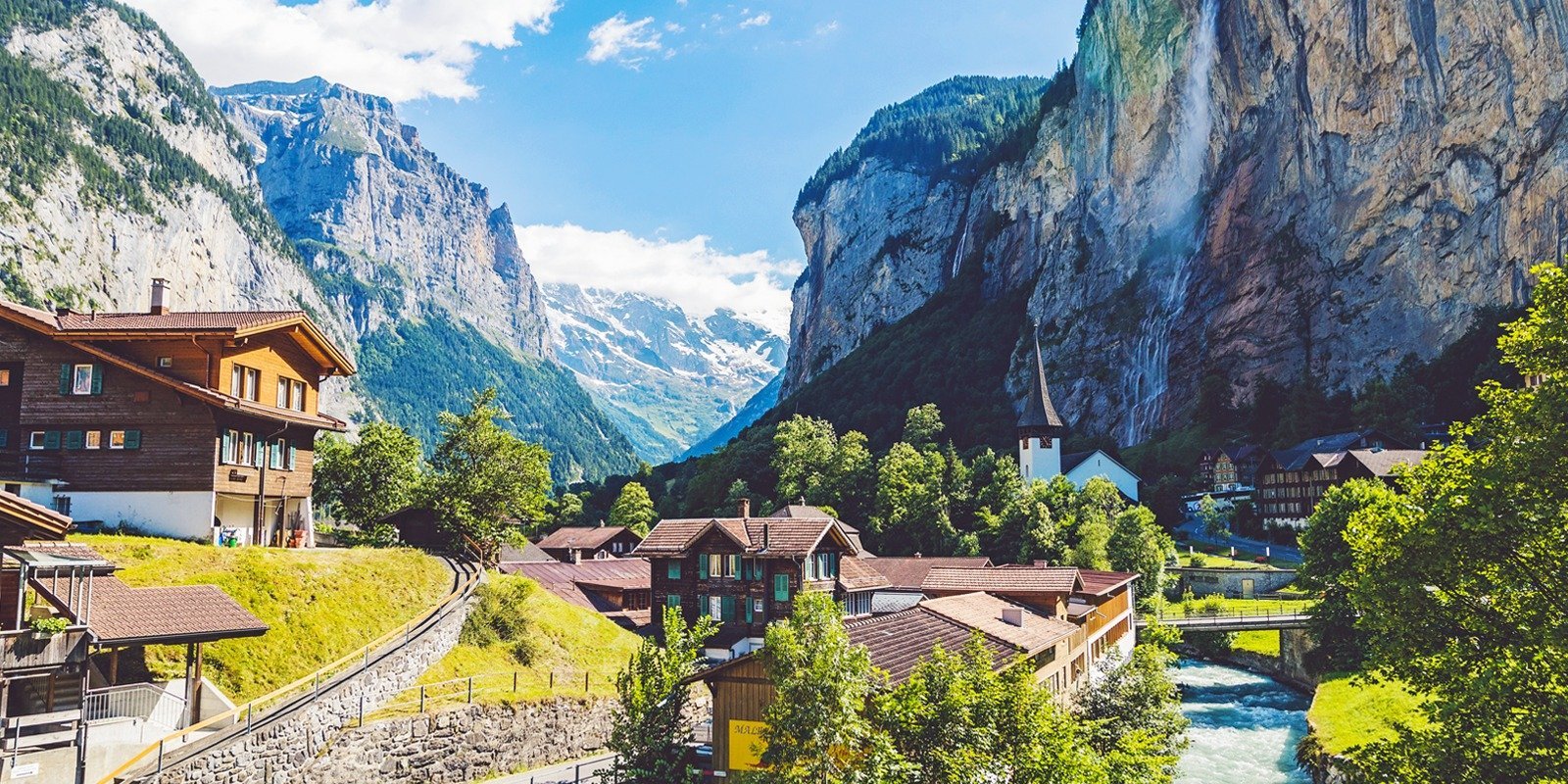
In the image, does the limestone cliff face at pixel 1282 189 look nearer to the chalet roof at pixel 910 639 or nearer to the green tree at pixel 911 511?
the green tree at pixel 911 511

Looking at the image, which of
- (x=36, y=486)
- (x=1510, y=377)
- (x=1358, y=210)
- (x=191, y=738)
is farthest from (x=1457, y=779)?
(x=1358, y=210)

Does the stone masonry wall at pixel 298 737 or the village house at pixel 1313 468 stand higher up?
the village house at pixel 1313 468

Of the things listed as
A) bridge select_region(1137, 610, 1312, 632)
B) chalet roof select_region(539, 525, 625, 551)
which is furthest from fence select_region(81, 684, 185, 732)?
chalet roof select_region(539, 525, 625, 551)

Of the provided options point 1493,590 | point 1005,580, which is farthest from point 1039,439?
point 1493,590

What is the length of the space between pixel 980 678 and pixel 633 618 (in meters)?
41.1

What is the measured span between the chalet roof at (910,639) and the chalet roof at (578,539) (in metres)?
60.4

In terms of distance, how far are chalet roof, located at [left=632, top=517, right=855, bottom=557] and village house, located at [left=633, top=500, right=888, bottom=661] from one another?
0.15 ft

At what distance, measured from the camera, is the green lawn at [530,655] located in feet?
117

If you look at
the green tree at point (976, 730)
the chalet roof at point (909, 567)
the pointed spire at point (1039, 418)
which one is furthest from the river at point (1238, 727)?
the pointed spire at point (1039, 418)

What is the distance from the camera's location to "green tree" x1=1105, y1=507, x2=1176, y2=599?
79000mm

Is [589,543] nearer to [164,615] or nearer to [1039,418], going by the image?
[1039,418]

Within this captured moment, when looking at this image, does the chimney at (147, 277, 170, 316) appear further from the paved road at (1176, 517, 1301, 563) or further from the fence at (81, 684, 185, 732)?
the paved road at (1176, 517, 1301, 563)

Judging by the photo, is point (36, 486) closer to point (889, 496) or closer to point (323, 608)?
point (323, 608)

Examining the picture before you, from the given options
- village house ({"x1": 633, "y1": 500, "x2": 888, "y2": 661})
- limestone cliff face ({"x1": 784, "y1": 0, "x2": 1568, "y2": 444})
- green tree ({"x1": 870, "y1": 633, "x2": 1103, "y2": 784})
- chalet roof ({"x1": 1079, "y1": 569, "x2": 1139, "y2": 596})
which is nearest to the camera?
green tree ({"x1": 870, "y1": 633, "x2": 1103, "y2": 784})
